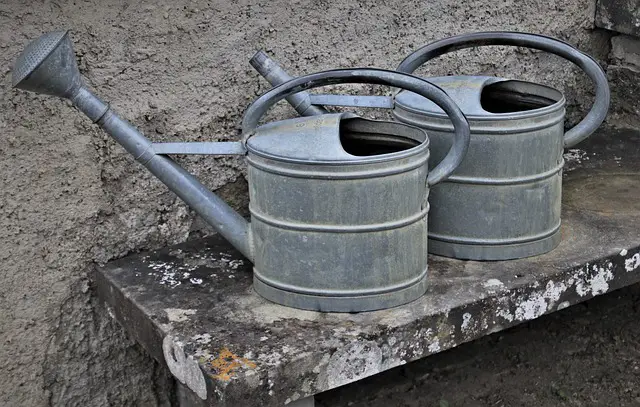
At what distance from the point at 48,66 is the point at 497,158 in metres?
0.90

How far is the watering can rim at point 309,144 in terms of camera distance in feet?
5.77

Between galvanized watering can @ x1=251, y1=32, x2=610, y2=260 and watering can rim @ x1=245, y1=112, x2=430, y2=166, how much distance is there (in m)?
0.13

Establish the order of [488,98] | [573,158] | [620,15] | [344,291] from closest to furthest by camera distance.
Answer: [344,291] < [488,98] < [573,158] < [620,15]

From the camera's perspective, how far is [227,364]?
1.71 meters

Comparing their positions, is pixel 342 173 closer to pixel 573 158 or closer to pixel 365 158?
pixel 365 158

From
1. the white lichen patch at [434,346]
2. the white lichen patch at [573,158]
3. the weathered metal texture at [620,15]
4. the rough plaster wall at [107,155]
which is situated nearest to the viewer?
the white lichen patch at [434,346]

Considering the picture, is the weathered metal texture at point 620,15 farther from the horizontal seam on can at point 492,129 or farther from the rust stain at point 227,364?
the rust stain at point 227,364

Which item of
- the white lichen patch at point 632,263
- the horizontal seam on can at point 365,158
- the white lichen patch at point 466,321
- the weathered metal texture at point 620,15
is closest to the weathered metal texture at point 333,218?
the horizontal seam on can at point 365,158

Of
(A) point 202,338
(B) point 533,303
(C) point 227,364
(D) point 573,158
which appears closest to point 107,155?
(A) point 202,338

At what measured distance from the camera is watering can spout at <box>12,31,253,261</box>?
177 cm

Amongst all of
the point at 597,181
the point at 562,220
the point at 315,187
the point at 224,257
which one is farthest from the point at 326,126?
the point at 597,181

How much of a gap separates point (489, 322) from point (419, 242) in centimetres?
23

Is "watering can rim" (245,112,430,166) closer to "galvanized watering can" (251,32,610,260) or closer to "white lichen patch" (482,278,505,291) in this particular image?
"galvanized watering can" (251,32,610,260)

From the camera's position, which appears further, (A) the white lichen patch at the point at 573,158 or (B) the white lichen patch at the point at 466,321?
(A) the white lichen patch at the point at 573,158
